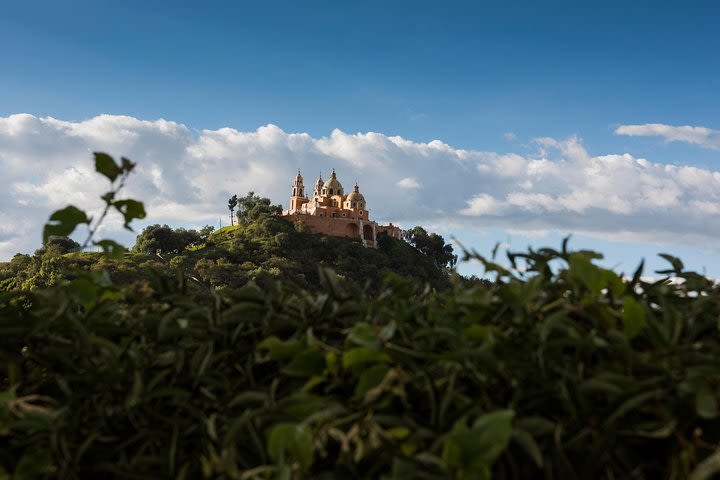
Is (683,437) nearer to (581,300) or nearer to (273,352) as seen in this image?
(581,300)

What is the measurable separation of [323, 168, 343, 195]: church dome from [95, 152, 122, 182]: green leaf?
194 feet

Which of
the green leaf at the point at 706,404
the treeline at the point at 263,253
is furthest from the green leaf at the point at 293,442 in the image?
the treeline at the point at 263,253

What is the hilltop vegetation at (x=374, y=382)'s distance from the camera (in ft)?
2.46

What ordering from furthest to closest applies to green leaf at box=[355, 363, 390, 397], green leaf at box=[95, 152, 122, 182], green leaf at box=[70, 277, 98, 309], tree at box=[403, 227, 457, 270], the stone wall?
1. tree at box=[403, 227, 457, 270]
2. the stone wall
3. green leaf at box=[95, 152, 122, 182]
4. green leaf at box=[70, 277, 98, 309]
5. green leaf at box=[355, 363, 390, 397]

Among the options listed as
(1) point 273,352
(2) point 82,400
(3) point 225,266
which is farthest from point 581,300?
(3) point 225,266

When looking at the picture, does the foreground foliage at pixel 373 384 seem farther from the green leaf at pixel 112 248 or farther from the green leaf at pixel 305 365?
the green leaf at pixel 112 248

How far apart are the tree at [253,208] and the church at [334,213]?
4.11 ft

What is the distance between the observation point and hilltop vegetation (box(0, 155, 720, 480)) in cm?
75

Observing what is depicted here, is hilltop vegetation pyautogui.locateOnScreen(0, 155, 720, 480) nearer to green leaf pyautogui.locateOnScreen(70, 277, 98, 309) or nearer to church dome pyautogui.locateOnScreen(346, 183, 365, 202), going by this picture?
green leaf pyautogui.locateOnScreen(70, 277, 98, 309)

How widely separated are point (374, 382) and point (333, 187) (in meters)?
60.2

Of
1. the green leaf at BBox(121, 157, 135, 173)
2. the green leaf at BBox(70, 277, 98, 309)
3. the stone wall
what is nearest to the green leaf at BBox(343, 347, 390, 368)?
the green leaf at BBox(70, 277, 98, 309)

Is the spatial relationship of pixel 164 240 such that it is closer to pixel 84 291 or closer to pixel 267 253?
pixel 267 253

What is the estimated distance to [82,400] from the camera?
3.09 feet

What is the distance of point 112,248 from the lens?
3.98 ft
